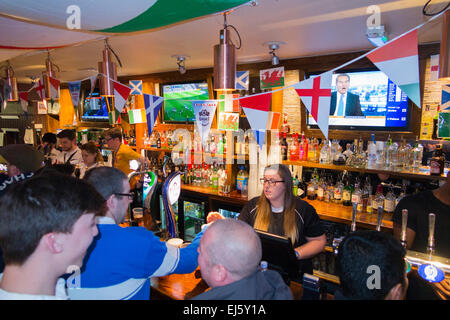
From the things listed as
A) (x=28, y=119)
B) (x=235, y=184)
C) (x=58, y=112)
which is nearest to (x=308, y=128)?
(x=235, y=184)

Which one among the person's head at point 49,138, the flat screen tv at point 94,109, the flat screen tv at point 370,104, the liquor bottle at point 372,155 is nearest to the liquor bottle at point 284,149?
the flat screen tv at point 370,104

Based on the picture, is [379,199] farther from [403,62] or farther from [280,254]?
[280,254]

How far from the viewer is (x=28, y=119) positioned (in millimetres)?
8422

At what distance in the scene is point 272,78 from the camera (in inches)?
136

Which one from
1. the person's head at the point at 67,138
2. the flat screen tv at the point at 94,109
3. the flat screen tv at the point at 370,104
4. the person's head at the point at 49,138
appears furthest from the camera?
the flat screen tv at the point at 94,109

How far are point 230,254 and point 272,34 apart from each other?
7.29 ft

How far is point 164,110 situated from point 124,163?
1.23m

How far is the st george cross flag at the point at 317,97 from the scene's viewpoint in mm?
2207

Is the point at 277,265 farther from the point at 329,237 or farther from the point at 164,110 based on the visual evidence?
the point at 164,110

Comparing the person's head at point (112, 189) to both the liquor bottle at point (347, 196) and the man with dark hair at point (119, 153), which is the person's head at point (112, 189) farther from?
the man with dark hair at point (119, 153)

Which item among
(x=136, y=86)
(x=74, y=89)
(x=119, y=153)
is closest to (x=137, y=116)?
(x=136, y=86)

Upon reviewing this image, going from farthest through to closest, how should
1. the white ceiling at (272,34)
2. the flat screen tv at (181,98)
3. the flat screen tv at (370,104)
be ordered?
the flat screen tv at (181,98) < the flat screen tv at (370,104) < the white ceiling at (272,34)

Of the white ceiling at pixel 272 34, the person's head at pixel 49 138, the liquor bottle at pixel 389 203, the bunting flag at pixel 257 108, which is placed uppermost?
the white ceiling at pixel 272 34

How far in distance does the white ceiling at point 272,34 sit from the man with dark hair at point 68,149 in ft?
4.08
